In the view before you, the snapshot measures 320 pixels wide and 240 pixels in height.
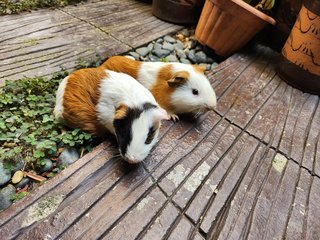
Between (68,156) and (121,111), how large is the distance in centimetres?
49

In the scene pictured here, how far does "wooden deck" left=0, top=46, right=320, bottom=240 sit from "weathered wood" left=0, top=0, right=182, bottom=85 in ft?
3.92

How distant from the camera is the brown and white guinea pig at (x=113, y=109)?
158cm

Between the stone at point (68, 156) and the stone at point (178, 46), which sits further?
the stone at point (178, 46)

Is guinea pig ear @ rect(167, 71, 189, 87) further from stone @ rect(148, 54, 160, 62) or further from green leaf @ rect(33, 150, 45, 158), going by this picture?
stone @ rect(148, 54, 160, 62)

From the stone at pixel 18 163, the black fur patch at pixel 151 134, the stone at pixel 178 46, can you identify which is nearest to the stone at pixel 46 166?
the stone at pixel 18 163

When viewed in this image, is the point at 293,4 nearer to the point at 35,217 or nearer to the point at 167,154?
the point at 167,154

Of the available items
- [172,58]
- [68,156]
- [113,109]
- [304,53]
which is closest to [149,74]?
[113,109]

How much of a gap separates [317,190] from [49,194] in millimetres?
1679

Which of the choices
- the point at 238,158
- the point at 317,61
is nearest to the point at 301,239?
the point at 238,158

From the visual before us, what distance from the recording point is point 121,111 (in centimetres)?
162

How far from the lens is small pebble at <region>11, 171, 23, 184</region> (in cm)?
164

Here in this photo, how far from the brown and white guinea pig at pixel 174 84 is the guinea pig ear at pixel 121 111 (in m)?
0.50

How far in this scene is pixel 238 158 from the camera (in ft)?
6.48

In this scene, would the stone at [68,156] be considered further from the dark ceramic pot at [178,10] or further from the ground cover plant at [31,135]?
the dark ceramic pot at [178,10]
